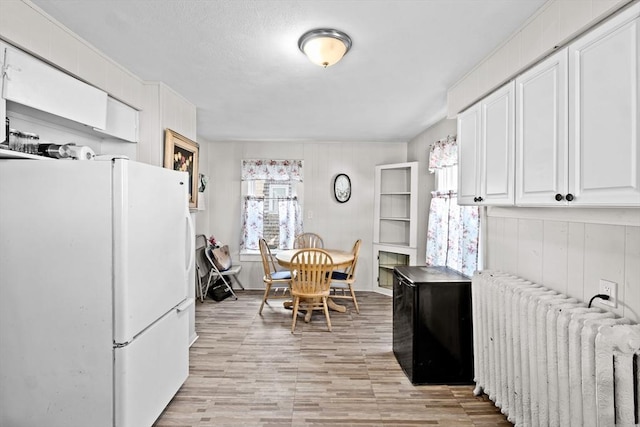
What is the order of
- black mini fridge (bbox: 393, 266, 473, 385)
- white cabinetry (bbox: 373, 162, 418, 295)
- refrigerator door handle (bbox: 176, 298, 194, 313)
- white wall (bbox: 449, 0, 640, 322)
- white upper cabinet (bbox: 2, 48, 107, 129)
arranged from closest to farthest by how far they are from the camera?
white wall (bbox: 449, 0, 640, 322) → white upper cabinet (bbox: 2, 48, 107, 129) → refrigerator door handle (bbox: 176, 298, 194, 313) → black mini fridge (bbox: 393, 266, 473, 385) → white cabinetry (bbox: 373, 162, 418, 295)

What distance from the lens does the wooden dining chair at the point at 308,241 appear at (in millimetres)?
5184

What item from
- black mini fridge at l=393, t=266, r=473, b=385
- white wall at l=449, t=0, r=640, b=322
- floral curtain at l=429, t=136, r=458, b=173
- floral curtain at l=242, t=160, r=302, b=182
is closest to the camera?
white wall at l=449, t=0, r=640, b=322

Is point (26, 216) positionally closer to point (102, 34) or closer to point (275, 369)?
point (102, 34)

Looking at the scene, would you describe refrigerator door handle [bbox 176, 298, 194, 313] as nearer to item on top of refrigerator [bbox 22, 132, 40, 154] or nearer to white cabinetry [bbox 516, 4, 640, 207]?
item on top of refrigerator [bbox 22, 132, 40, 154]

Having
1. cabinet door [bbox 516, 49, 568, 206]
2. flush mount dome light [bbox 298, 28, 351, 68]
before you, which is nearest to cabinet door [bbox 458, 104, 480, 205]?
cabinet door [bbox 516, 49, 568, 206]

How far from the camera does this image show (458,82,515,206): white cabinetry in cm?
198

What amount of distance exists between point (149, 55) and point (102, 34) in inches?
12.3

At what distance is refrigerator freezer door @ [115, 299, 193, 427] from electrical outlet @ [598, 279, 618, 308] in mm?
→ 2378

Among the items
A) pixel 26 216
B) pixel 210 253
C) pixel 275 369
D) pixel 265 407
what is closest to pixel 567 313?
pixel 265 407

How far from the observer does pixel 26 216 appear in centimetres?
171

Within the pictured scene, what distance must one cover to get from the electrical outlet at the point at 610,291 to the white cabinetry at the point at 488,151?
1.91ft

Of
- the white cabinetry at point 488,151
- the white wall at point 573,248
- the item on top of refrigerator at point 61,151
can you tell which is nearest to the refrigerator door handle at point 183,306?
the item on top of refrigerator at point 61,151

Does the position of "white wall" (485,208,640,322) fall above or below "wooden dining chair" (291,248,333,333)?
above

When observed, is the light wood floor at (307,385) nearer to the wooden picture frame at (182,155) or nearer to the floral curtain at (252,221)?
the wooden picture frame at (182,155)
